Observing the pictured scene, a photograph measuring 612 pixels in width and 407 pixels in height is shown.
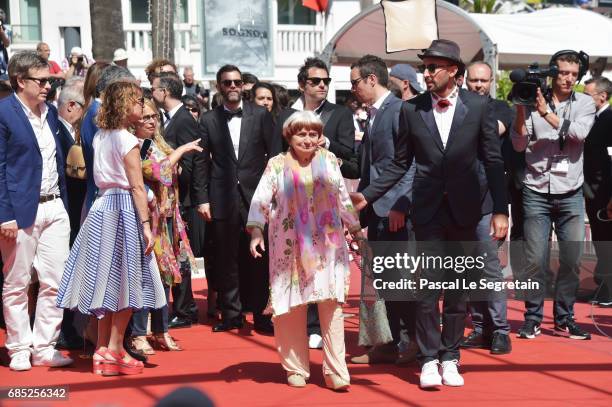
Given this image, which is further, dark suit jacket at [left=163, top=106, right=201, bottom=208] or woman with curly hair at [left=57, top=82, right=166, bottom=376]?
dark suit jacket at [left=163, top=106, right=201, bottom=208]

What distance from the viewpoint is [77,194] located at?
7.68m

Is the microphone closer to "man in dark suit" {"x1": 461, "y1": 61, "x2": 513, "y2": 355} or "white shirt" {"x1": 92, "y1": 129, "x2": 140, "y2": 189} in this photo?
"man in dark suit" {"x1": 461, "y1": 61, "x2": 513, "y2": 355}

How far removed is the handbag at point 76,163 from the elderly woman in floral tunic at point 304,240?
5.21 ft

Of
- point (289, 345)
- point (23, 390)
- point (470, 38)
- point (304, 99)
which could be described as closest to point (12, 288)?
point (23, 390)

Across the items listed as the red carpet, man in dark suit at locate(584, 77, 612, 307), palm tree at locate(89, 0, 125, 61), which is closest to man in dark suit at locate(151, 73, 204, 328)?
the red carpet

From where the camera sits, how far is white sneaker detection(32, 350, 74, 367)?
275 inches

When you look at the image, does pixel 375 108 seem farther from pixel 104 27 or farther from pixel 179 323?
pixel 104 27

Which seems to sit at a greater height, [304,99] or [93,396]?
[304,99]

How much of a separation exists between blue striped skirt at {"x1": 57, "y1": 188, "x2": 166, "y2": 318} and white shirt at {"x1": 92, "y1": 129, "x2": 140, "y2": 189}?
0.22 feet

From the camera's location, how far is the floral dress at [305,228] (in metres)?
6.32

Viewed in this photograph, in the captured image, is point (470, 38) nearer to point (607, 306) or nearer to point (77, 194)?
point (607, 306)

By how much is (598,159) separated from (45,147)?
480 cm

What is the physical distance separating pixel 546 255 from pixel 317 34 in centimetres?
2564

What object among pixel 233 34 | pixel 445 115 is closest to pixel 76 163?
pixel 445 115
